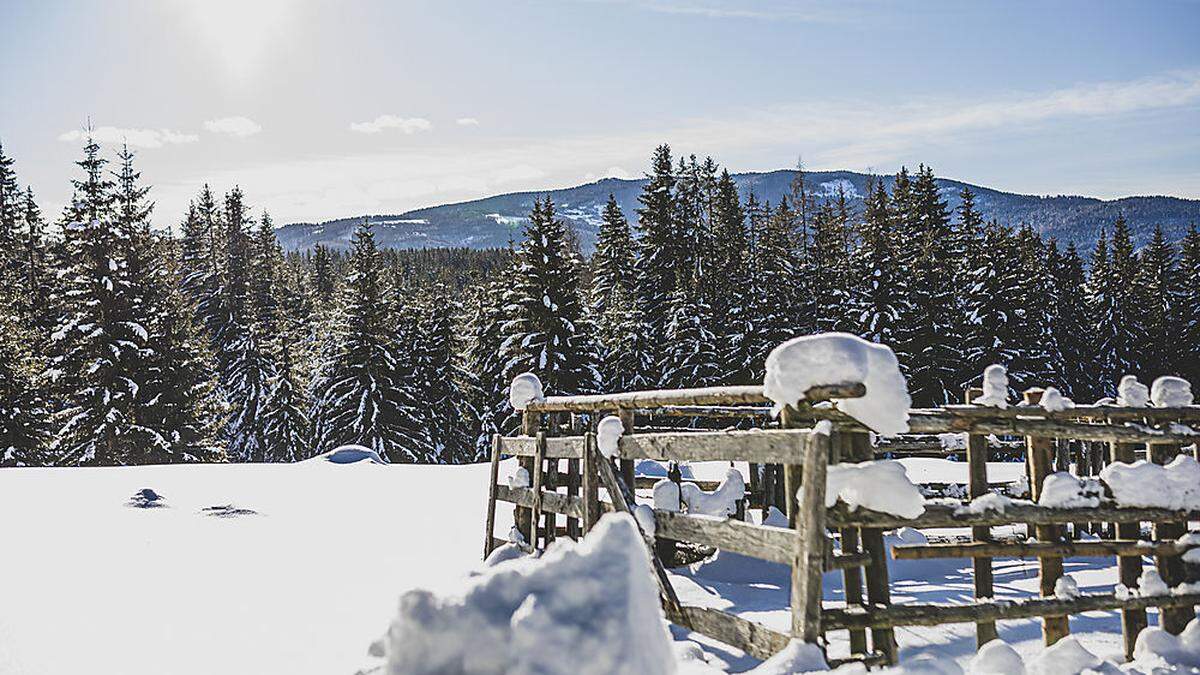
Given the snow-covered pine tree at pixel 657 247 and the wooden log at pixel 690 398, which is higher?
the snow-covered pine tree at pixel 657 247

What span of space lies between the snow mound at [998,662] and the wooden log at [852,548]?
639 millimetres

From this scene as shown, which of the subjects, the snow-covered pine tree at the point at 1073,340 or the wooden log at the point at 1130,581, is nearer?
the wooden log at the point at 1130,581

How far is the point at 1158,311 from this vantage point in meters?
51.8

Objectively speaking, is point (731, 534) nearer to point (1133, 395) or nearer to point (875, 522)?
point (875, 522)

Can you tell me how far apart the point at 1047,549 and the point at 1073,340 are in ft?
156

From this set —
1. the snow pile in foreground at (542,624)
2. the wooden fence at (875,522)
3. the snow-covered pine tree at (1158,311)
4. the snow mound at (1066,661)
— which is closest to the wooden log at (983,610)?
the wooden fence at (875,522)

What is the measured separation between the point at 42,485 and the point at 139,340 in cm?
1806

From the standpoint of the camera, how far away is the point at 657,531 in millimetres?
7102

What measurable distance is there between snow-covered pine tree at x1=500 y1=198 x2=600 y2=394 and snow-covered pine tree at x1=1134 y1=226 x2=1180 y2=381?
32.8 m

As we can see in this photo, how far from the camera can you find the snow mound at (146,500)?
531 inches

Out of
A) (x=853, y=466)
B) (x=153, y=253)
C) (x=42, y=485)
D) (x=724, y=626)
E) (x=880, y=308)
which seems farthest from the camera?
(x=880, y=308)

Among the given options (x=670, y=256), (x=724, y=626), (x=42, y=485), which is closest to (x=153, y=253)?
(x=42, y=485)

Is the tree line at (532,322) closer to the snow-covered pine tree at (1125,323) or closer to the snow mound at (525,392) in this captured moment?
the snow-covered pine tree at (1125,323)

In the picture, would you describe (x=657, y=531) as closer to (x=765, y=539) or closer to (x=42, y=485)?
(x=765, y=539)
